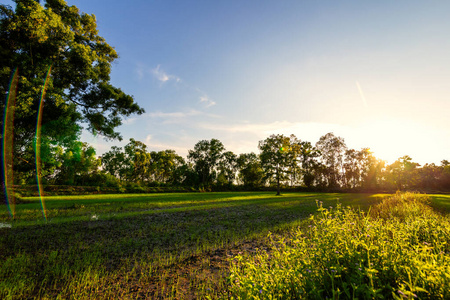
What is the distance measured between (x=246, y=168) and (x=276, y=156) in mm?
32764

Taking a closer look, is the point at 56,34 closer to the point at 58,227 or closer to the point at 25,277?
the point at 58,227

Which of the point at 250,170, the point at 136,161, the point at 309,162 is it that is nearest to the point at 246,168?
the point at 250,170

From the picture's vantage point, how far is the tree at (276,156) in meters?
38.5

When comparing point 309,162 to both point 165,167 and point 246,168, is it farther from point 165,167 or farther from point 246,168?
point 165,167

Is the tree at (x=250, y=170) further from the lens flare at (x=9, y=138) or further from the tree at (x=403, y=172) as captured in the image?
the lens flare at (x=9, y=138)

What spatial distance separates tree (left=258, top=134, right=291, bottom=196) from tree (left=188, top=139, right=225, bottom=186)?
35.9 m

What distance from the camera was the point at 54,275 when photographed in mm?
4840

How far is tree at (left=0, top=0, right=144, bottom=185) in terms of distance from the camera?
40.7ft

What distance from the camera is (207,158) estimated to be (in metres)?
75.9

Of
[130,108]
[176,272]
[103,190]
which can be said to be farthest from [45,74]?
[103,190]

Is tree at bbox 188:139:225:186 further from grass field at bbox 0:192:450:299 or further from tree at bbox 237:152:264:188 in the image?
grass field at bbox 0:192:450:299

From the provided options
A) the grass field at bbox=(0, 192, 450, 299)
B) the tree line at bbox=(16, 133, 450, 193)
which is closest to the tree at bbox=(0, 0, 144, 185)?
the grass field at bbox=(0, 192, 450, 299)

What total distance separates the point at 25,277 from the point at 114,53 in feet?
71.1

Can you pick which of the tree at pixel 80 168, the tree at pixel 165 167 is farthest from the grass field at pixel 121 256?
the tree at pixel 165 167
